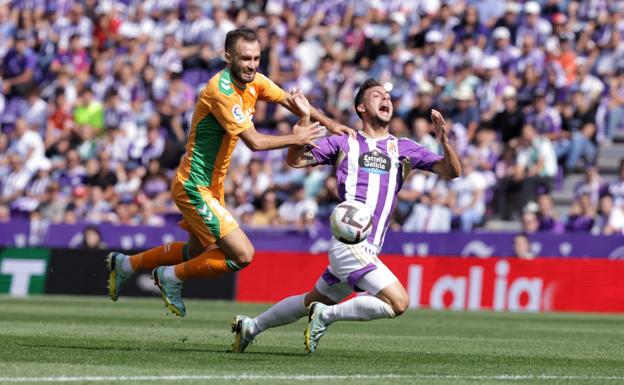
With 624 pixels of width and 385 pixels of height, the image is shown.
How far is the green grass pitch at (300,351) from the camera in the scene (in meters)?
8.78

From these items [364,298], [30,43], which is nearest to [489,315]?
[364,298]

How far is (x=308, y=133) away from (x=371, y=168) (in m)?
0.64

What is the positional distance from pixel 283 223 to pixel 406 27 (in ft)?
18.2

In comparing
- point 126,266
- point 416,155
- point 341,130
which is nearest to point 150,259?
point 126,266

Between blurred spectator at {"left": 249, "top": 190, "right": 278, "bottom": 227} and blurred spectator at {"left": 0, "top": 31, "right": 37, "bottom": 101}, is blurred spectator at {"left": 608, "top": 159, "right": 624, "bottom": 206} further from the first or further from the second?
blurred spectator at {"left": 0, "top": 31, "right": 37, "bottom": 101}

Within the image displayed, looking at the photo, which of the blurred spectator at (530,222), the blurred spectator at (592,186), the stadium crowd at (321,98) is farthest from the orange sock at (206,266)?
the blurred spectator at (592,186)

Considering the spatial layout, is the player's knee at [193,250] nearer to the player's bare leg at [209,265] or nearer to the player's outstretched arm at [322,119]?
the player's bare leg at [209,265]

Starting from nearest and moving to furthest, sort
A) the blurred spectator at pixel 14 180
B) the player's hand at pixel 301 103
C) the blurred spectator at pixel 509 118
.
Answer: the player's hand at pixel 301 103 → the blurred spectator at pixel 509 118 → the blurred spectator at pixel 14 180

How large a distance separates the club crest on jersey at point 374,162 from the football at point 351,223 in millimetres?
518

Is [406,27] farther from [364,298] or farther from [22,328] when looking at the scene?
[364,298]

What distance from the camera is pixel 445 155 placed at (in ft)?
34.6

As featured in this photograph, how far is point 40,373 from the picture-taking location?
869 centimetres

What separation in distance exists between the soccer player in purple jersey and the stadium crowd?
36.1 ft

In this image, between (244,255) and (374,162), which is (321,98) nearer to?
(244,255)
